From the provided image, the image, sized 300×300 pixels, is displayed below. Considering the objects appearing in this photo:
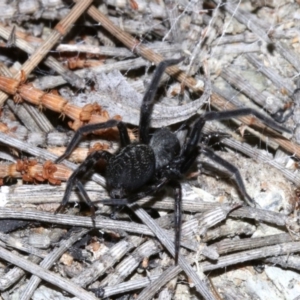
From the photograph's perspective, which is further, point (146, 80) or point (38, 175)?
point (146, 80)

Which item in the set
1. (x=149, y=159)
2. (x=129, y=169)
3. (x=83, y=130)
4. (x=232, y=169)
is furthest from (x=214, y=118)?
(x=83, y=130)

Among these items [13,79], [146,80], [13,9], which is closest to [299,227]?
[146,80]

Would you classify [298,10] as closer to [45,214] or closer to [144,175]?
[144,175]

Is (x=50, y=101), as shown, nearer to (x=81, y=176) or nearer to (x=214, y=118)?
(x=81, y=176)

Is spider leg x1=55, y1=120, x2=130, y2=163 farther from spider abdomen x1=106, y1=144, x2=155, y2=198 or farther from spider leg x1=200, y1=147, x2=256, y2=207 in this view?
spider leg x1=200, y1=147, x2=256, y2=207

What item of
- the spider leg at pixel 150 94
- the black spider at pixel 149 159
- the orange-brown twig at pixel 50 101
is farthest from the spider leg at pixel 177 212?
the orange-brown twig at pixel 50 101

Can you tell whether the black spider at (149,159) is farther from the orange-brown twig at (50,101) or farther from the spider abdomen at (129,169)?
the orange-brown twig at (50,101)

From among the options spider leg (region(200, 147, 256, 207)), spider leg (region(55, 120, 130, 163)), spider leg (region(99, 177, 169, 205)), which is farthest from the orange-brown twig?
spider leg (region(200, 147, 256, 207))
